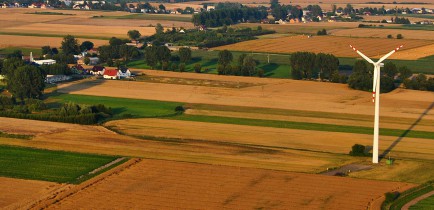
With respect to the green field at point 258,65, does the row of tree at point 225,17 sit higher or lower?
higher

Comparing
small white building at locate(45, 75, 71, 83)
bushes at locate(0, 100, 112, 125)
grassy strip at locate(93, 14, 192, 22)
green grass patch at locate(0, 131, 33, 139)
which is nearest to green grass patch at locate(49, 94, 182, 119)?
bushes at locate(0, 100, 112, 125)

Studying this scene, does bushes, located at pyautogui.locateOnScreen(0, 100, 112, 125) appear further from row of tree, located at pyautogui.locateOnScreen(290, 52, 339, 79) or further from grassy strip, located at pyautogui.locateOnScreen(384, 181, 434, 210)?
row of tree, located at pyautogui.locateOnScreen(290, 52, 339, 79)

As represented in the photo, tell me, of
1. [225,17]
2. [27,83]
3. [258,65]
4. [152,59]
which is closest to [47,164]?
[27,83]

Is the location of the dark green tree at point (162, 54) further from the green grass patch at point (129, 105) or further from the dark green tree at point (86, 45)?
the green grass patch at point (129, 105)

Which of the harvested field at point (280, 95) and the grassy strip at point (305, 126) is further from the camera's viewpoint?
the harvested field at point (280, 95)

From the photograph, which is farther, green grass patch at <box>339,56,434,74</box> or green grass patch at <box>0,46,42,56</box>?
green grass patch at <box>0,46,42,56</box>

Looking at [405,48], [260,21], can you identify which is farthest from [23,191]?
[260,21]

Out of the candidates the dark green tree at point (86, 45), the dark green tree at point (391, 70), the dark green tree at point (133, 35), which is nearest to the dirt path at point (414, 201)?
the dark green tree at point (391, 70)
